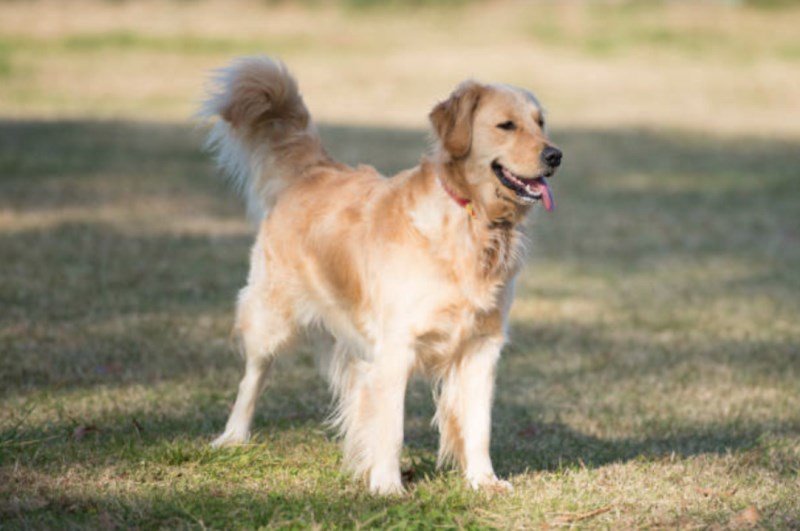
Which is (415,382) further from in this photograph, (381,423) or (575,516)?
(575,516)

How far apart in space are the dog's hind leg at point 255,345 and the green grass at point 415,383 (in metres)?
0.13

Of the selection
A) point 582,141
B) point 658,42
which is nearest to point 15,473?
point 582,141

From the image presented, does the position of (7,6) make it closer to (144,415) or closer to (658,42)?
(658,42)

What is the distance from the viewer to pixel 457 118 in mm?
5078

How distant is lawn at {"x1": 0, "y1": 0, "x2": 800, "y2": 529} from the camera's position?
16.6 feet

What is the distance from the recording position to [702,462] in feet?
19.1

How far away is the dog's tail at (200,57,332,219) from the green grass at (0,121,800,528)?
132 cm

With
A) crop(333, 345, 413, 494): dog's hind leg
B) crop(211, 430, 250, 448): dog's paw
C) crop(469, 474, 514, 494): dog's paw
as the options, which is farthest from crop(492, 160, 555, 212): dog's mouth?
Result: crop(211, 430, 250, 448): dog's paw

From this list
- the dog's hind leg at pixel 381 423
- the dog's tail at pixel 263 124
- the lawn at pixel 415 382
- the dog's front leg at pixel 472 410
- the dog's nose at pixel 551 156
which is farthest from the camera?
the dog's tail at pixel 263 124

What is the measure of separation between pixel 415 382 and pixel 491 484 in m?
2.28

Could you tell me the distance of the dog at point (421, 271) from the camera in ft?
16.7

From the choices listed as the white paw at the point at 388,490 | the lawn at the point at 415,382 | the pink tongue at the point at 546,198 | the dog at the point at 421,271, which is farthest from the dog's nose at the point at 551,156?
the white paw at the point at 388,490

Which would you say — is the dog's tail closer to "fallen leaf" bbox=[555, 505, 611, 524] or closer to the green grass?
the green grass

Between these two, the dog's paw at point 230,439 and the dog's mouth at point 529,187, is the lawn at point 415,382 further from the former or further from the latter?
the dog's mouth at point 529,187
